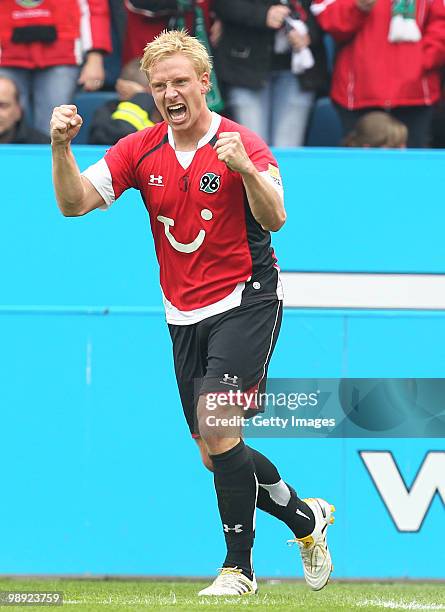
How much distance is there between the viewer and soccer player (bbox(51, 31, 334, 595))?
498 centimetres

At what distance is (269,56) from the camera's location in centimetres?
770

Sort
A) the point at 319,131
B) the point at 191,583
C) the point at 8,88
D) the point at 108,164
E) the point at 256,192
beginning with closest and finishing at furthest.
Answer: the point at 256,192
the point at 108,164
the point at 191,583
the point at 8,88
the point at 319,131

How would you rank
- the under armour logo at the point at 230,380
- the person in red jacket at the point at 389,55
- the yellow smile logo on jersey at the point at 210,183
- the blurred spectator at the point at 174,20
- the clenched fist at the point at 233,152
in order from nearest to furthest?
the clenched fist at the point at 233,152, the under armour logo at the point at 230,380, the yellow smile logo on jersey at the point at 210,183, the person in red jacket at the point at 389,55, the blurred spectator at the point at 174,20

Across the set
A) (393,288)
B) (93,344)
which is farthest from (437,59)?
(93,344)

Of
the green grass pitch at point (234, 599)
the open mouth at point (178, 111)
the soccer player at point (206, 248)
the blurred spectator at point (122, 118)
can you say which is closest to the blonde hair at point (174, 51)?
the soccer player at point (206, 248)

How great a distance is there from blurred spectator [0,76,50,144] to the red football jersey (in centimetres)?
214

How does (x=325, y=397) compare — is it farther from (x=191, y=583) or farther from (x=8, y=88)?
(x=8, y=88)

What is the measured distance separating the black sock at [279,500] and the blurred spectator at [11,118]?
2712 millimetres

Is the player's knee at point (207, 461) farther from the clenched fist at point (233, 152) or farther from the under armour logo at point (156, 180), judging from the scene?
the clenched fist at point (233, 152)

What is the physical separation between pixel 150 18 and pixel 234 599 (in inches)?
166

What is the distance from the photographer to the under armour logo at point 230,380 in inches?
195

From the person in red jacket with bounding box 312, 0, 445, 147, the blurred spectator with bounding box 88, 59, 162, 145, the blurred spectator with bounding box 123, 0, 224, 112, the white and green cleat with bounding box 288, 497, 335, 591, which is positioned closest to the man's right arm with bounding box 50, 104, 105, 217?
the white and green cleat with bounding box 288, 497, 335, 591

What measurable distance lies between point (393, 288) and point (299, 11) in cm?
201

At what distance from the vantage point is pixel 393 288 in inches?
269
